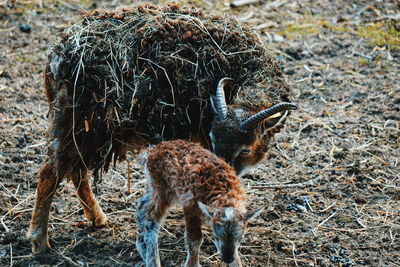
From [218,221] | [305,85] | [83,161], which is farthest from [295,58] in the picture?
[218,221]

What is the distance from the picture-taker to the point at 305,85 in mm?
10703

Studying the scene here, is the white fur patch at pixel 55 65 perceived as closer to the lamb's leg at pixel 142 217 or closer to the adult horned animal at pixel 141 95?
the adult horned animal at pixel 141 95

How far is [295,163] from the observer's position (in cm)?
849

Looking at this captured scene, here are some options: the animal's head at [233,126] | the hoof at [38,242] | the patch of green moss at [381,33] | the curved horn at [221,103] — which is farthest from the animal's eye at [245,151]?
the patch of green moss at [381,33]

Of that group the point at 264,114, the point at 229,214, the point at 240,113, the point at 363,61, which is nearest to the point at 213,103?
the point at 240,113

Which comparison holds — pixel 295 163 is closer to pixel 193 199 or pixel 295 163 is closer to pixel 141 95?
pixel 141 95

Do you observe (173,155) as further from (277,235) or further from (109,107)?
(277,235)

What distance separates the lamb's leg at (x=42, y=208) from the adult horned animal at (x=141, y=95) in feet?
0.03

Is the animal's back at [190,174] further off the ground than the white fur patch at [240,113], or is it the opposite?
the animal's back at [190,174]

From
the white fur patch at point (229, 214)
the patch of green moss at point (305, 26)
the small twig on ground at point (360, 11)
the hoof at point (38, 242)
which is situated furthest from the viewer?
the small twig on ground at point (360, 11)

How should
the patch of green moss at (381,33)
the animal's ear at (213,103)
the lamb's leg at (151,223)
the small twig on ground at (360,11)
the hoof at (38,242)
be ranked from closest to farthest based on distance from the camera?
the lamb's leg at (151,223) → the animal's ear at (213,103) → the hoof at (38,242) → the patch of green moss at (381,33) → the small twig on ground at (360,11)

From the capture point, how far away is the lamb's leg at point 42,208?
656 centimetres

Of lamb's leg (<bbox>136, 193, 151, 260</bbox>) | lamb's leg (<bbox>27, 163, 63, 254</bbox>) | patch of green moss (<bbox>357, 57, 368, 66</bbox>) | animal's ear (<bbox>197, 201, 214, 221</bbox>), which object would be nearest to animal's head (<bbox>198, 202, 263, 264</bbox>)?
animal's ear (<bbox>197, 201, 214, 221</bbox>)

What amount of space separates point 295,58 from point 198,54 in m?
5.28
